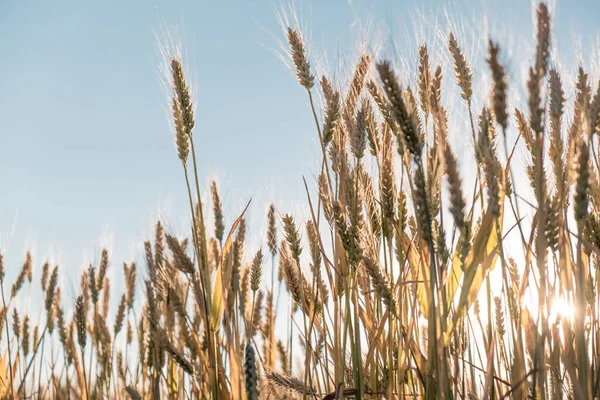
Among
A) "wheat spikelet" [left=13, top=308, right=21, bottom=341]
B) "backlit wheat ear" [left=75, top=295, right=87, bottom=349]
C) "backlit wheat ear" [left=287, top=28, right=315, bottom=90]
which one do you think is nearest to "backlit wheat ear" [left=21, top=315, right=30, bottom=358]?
"wheat spikelet" [left=13, top=308, right=21, bottom=341]

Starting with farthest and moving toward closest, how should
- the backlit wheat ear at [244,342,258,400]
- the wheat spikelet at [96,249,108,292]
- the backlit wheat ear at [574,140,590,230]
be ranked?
the wheat spikelet at [96,249,108,292]
the backlit wheat ear at [574,140,590,230]
the backlit wheat ear at [244,342,258,400]

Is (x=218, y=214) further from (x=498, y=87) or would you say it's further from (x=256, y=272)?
(x=498, y=87)

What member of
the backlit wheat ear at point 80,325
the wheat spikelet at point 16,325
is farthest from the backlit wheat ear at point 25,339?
the backlit wheat ear at point 80,325

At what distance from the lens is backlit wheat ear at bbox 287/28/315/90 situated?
78.8 inches

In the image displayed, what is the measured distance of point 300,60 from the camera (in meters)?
2.02

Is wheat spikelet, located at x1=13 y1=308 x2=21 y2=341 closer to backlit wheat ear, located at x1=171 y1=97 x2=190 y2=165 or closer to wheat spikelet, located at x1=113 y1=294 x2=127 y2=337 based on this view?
wheat spikelet, located at x1=113 y1=294 x2=127 y2=337

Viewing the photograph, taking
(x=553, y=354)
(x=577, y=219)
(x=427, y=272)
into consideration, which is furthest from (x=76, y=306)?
(x=577, y=219)

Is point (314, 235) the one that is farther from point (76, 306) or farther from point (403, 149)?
point (76, 306)

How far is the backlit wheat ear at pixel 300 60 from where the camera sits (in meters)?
2.00

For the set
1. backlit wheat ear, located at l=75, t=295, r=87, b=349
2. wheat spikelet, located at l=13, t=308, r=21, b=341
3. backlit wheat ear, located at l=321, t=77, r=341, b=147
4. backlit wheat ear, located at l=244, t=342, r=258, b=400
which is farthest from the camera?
wheat spikelet, located at l=13, t=308, r=21, b=341

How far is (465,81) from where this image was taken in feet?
6.55

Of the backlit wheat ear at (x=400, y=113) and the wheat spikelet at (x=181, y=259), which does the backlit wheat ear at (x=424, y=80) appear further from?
the wheat spikelet at (x=181, y=259)

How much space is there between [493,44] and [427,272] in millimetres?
623

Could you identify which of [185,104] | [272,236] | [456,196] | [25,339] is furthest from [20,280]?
[456,196]
